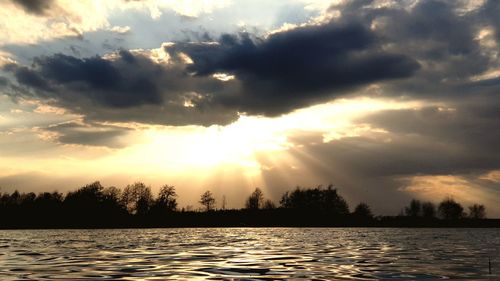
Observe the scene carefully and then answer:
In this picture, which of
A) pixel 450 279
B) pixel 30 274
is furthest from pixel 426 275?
pixel 30 274

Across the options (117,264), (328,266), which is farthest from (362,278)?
(117,264)

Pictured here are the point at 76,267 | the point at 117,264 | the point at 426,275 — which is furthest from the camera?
the point at 117,264

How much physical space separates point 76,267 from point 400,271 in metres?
21.8

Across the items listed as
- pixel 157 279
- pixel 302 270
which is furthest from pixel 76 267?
pixel 302 270

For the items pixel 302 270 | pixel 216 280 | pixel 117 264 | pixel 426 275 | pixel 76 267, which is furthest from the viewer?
pixel 117 264

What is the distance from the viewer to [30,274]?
28.1 meters

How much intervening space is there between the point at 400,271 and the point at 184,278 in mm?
14116

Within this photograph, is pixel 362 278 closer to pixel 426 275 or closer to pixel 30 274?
pixel 426 275

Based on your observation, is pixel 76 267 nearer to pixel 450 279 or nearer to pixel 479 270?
pixel 450 279

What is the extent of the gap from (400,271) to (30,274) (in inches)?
906

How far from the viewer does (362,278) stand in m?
26.2

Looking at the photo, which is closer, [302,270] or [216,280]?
[216,280]

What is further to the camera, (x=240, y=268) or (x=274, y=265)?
(x=274, y=265)

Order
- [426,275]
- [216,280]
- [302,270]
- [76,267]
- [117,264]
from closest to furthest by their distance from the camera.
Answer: [216,280] → [426,275] → [302,270] → [76,267] → [117,264]
